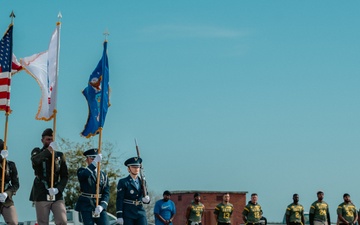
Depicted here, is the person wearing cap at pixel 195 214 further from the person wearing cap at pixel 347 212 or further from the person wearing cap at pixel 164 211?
the person wearing cap at pixel 347 212

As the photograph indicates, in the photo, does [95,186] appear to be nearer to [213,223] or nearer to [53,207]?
[53,207]

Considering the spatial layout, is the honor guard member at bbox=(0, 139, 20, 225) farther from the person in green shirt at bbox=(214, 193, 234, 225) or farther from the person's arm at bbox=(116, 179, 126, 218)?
the person in green shirt at bbox=(214, 193, 234, 225)

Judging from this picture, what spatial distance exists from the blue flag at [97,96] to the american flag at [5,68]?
181 cm

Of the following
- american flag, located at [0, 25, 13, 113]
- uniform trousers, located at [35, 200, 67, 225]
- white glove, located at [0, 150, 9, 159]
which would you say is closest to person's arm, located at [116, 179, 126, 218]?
uniform trousers, located at [35, 200, 67, 225]

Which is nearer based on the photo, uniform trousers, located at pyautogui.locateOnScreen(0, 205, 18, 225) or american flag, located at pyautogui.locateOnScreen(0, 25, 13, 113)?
uniform trousers, located at pyautogui.locateOnScreen(0, 205, 18, 225)

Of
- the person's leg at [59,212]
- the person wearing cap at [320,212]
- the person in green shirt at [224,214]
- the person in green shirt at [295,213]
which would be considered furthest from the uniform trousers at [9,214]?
the person wearing cap at [320,212]

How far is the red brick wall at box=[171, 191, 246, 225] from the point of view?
189ft

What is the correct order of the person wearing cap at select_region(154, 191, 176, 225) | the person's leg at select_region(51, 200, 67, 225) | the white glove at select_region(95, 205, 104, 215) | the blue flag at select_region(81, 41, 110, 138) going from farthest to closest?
the person wearing cap at select_region(154, 191, 176, 225) → the blue flag at select_region(81, 41, 110, 138) → the white glove at select_region(95, 205, 104, 215) → the person's leg at select_region(51, 200, 67, 225)

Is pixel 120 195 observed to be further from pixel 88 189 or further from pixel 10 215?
pixel 10 215

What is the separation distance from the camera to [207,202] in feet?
191

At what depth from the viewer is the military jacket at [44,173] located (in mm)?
18484

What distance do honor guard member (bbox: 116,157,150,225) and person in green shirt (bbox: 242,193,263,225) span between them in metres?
12.4

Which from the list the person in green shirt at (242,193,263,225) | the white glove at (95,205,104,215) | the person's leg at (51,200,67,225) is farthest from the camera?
the person in green shirt at (242,193,263,225)

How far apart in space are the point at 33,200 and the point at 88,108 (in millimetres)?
3020
